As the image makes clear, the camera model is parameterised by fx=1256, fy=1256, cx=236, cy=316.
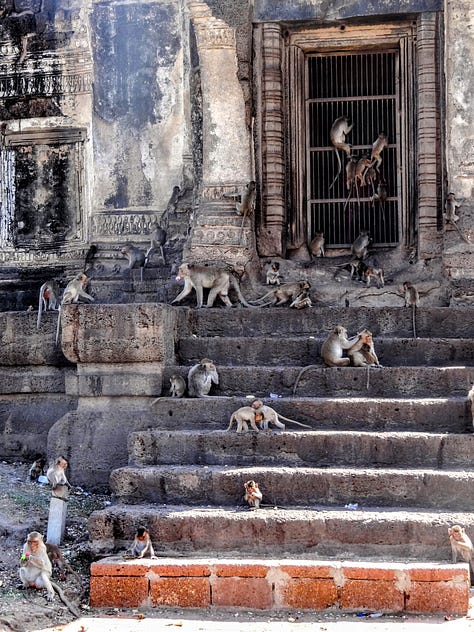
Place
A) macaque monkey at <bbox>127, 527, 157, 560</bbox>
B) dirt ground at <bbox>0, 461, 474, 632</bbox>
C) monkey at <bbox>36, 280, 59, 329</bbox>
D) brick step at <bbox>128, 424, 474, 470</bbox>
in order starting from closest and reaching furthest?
dirt ground at <bbox>0, 461, 474, 632</bbox>, macaque monkey at <bbox>127, 527, 157, 560</bbox>, brick step at <bbox>128, 424, 474, 470</bbox>, monkey at <bbox>36, 280, 59, 329</bbox>

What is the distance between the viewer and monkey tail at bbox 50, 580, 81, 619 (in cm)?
884

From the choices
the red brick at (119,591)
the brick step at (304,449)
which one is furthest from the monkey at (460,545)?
the red brick at (119,591)

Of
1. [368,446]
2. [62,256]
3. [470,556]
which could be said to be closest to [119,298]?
[62,256]

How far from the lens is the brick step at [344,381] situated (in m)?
10.9

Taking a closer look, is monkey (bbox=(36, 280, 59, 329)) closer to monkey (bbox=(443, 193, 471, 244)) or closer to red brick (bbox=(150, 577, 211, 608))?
monkey (bbox=(443, 193, 471, 244))

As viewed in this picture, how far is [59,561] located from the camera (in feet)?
30.8

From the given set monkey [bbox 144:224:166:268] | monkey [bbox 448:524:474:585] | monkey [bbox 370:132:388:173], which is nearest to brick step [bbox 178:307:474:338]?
monkey [bbox 144:224:166:268]

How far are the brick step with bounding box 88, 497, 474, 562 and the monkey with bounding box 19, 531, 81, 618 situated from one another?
0.62 m

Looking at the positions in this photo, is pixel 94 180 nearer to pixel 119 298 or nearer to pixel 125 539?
pixel 119 298

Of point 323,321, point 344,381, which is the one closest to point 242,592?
point 344,381

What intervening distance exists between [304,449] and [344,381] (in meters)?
1.07

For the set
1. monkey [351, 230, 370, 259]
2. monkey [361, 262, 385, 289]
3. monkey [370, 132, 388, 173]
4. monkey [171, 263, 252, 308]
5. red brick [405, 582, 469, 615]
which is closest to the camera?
red brick [405, 582, 469, 615]

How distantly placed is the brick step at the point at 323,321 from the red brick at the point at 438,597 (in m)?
3.72

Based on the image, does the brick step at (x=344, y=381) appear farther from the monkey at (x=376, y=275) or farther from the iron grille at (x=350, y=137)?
the iron grille at (x=350, y=137)
